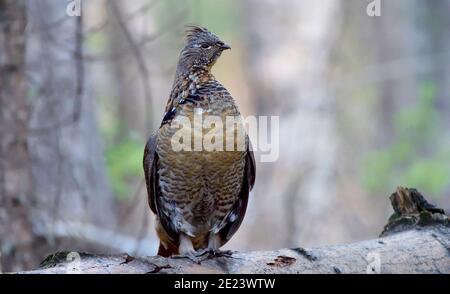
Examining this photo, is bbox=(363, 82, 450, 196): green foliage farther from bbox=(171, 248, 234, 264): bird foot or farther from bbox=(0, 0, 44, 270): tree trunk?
bbox=(171, 248, 234, 264): bird foot

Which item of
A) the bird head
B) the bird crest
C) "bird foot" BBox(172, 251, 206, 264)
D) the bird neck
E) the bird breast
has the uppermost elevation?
the bird crest

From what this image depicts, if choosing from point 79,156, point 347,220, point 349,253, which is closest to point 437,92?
point 347,220

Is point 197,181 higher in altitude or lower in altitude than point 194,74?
lower

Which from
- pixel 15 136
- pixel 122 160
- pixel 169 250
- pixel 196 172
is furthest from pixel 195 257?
pixel 122 160

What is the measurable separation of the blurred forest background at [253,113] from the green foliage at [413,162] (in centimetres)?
3

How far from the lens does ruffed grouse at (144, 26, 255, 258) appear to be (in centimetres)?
425

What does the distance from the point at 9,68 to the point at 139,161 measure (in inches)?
141

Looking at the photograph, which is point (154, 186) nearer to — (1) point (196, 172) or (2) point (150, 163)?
(2) point (150, 163)

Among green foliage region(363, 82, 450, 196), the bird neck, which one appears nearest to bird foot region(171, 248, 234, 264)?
the bird neck

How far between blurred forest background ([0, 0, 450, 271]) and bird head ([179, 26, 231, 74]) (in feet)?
1.85

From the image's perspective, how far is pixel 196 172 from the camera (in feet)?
14.0

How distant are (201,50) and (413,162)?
23.8 ft

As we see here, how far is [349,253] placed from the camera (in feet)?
10.5

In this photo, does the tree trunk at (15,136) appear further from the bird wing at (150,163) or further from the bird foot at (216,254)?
the bird foot at (216,254)
